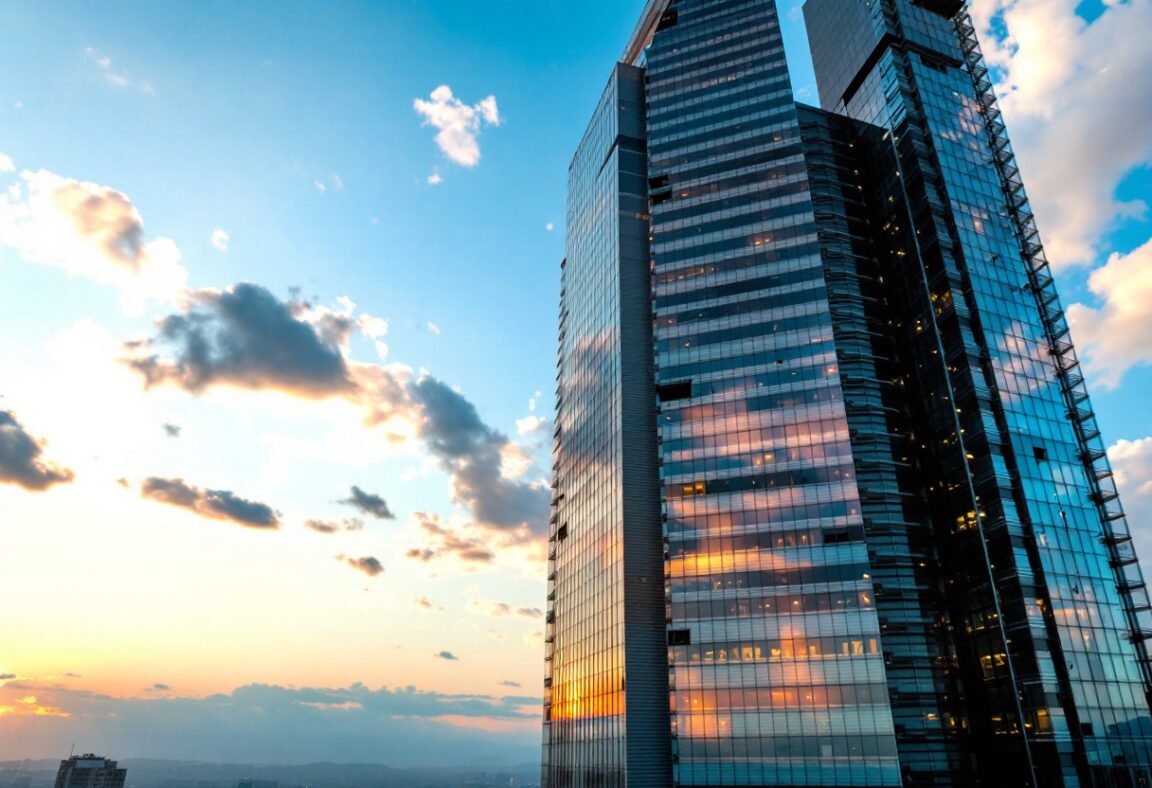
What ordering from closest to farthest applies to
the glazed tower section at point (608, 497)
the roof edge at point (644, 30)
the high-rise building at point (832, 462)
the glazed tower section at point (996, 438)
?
the glazed tower section at point (996, 438), the high-rise building at point (832, 462), the glazed tower section at point (608, 497), the roof edge at point (644, 30)

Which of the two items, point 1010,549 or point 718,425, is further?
point 718,425

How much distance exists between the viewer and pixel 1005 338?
104438mm

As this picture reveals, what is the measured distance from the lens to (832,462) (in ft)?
310

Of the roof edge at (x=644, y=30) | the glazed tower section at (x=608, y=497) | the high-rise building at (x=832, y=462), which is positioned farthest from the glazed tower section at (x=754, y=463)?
the roof edge at (x=644, y=30)

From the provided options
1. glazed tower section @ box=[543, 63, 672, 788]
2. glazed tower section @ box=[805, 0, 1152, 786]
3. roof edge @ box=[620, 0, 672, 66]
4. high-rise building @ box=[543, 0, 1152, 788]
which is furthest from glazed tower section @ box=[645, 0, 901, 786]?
roof edge @ box=[620, 0, 672, 66]

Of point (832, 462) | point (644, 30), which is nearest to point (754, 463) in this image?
point (832, 462)

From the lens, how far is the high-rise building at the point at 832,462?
83.6 meters

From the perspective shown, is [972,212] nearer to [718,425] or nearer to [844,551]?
[718,425]

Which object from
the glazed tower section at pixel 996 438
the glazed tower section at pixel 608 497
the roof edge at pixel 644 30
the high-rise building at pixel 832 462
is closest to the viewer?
the glazed tower section at pixel 996 438

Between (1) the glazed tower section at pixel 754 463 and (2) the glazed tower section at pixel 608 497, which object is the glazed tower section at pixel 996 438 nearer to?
(1) the glazed tower section at pixel 754 463

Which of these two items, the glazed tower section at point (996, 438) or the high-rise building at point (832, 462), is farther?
the high-rise building at point (832, 462)

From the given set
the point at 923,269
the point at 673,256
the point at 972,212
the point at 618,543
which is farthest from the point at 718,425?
the point at 972,212

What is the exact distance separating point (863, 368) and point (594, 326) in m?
45.9

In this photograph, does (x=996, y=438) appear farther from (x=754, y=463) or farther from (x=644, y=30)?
(x=644, y=30)
